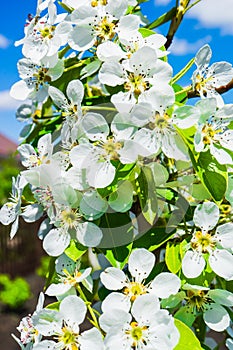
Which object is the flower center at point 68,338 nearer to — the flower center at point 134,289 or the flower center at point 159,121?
the flower center at point 134,289

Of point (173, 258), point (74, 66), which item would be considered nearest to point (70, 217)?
point (173, 258)

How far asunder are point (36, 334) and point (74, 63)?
1.28 ft

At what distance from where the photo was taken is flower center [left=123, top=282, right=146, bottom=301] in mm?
632

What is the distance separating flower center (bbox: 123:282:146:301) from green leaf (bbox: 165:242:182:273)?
0.04m

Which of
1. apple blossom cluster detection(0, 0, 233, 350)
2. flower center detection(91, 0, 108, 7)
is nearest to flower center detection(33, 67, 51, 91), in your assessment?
apple blossom cluster detection(0, 0, 233, 350)

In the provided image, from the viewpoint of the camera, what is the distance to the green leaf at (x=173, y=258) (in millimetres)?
664

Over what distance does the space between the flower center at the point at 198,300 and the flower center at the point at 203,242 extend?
6 centimetres

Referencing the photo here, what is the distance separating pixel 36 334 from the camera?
690mm

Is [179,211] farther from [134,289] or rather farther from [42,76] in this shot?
[42,76]

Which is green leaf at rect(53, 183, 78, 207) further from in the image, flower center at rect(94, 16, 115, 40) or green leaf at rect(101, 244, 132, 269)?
flower center at rect(94, 16, 115, 40)

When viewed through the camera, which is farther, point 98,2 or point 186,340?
point 98,2

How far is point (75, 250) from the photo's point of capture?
2.20 ft

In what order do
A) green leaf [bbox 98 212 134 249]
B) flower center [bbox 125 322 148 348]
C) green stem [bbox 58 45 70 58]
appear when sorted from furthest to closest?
green stem [bbox 58 45 70 58] → green leaf [bbox 98 212 134 249] → flower center [bbox 125 322 148 348]

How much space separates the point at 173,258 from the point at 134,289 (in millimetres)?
69
